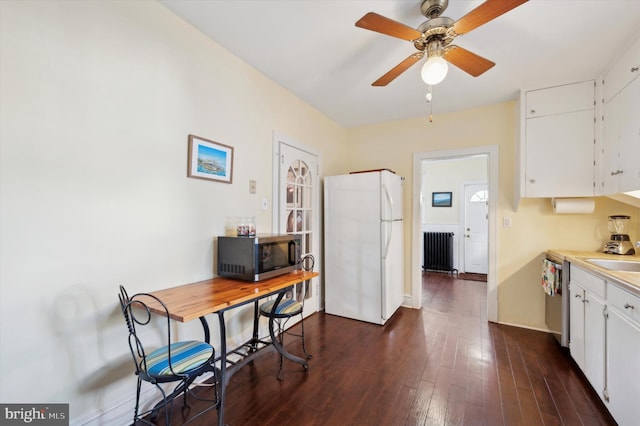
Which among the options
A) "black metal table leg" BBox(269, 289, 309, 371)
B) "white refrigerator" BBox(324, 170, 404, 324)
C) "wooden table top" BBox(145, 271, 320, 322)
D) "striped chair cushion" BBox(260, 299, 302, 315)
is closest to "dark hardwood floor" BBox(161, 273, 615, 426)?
"black metal table leg" BBox(269, 289, 309, 371)

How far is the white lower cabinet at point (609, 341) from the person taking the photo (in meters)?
1.39

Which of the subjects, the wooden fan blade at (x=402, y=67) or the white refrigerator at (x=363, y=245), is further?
the white refrigerator at (x=363, y=245)

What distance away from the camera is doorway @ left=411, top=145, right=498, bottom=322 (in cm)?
318

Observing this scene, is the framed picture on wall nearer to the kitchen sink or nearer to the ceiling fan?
the kitchen sink

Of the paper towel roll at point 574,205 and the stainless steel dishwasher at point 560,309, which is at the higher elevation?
the paper towel roll at point 574,205

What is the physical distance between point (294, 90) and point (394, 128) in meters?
1.61

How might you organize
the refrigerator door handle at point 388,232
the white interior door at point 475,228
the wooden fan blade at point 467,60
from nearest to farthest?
the wooden fan blade at point 467,60 → the refrigerator door handle at point 388,232 → the white interior door at point 475,228

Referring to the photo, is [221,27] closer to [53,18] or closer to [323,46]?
[323,46]

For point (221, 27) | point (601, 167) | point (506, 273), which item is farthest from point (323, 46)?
point (506, 273)

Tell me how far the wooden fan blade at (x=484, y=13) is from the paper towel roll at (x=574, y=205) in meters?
2.24

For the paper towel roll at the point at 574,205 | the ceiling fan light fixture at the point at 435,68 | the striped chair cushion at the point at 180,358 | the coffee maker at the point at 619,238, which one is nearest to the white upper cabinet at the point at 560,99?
the paper towel roll at the point at 574,205

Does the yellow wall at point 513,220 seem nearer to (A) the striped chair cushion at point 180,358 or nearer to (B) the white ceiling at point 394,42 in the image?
(B) the white ceiling at point 394,42

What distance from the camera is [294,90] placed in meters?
2.96

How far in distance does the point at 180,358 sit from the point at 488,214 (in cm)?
339
